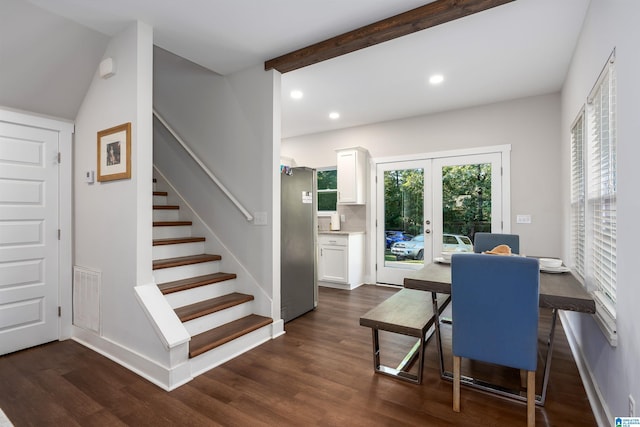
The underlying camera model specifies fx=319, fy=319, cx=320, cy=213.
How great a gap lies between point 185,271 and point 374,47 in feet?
9.22

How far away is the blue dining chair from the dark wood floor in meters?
0.26

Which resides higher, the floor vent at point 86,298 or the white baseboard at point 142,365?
the floor vent at point 86,298

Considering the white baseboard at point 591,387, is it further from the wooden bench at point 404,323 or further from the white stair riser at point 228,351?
the white stair riser at point 228,351

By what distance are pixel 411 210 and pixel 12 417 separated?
15.5 ft

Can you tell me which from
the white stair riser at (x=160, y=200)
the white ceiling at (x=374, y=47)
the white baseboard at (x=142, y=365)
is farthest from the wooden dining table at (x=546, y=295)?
the white stair riser at (x=160, y=200)

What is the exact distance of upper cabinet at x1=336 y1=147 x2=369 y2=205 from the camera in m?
5.20

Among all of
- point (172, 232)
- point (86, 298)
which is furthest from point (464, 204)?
point (86, 298)

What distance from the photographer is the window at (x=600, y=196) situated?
1.82 meters

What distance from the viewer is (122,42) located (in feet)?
8.55

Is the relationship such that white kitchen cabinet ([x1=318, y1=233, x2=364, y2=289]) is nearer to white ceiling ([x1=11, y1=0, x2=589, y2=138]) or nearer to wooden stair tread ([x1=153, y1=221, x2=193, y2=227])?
white ceiling ([x1=11, y1=0, x2=589, y2=138])

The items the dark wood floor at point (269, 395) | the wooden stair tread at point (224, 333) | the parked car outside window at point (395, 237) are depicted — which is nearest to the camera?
the dark wood floor at point (269, 395)

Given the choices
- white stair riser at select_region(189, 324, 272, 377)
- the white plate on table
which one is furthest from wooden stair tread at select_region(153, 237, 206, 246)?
the white plate on table

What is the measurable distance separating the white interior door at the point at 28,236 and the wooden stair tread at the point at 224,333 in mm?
1552

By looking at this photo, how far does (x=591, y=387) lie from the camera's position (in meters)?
2.07
